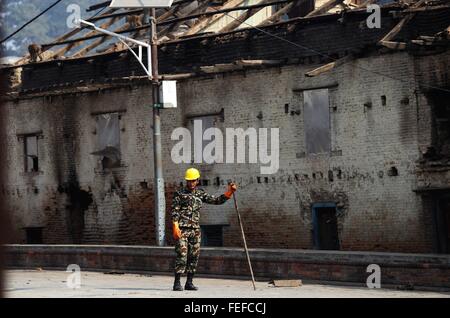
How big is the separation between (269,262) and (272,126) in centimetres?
932

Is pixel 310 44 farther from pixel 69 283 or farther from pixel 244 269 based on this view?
pixel 69 283

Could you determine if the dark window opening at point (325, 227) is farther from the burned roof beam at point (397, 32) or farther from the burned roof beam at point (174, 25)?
the burned roof beam at point (174, 25)

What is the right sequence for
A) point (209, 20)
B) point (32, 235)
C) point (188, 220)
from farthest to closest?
point (32, 235), point (209, 20), point (188, 220)

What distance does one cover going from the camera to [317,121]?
25.5 m

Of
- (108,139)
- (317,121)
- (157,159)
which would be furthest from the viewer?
(108,139)

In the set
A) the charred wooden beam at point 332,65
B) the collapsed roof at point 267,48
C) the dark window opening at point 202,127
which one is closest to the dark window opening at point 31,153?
the collapsed roof at point 267,48

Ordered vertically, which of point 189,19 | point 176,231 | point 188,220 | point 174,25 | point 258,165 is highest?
point 189,19

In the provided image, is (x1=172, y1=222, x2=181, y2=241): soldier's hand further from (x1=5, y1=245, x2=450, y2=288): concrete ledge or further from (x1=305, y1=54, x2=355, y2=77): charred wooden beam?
(x1=305, y1=54, x2=355, y2=77): charred wooden beam

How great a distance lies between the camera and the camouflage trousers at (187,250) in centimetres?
1341

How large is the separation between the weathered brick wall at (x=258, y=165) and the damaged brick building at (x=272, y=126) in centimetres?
4

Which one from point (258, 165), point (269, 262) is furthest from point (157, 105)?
point (269, 262)

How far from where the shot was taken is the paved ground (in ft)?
43.7

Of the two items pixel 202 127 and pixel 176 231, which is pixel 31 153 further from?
pixel 176 231

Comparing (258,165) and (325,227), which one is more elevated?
(258,165)
